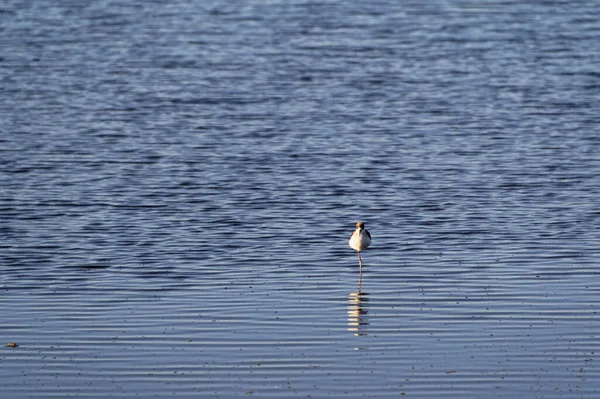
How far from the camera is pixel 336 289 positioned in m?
18.0

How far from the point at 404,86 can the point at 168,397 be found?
97.5 ft

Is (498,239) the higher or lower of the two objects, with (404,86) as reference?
higher

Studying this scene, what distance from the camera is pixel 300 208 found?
2508cm

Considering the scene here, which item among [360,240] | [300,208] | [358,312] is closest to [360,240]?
[360,240]

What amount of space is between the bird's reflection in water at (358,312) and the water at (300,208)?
2.5 inches

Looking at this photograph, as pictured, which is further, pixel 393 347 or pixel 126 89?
pixel 126 89

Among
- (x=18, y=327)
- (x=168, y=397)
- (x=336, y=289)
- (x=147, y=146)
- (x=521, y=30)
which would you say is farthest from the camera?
(x=521, y=30)

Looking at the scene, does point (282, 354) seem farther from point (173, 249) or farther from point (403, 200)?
point (403, 200)

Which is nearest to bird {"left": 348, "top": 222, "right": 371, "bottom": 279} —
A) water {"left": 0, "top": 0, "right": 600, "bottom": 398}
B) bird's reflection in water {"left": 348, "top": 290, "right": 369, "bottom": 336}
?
water {"left": 0, "top": 0, "right": 600, "bottom": 398}

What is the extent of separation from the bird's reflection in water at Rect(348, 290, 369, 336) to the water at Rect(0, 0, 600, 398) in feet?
0.21

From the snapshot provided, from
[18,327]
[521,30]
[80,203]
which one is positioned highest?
[18,327]

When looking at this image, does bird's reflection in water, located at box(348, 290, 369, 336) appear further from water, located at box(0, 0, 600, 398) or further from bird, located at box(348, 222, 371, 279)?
bird, located at box(348, 222, 371, 279)

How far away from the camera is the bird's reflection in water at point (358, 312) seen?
1551 cm

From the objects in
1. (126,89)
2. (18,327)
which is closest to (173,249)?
(18,327)
